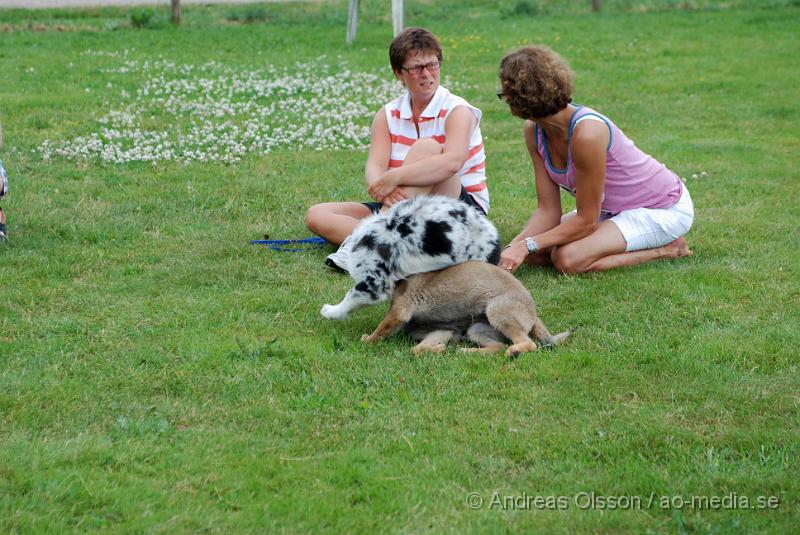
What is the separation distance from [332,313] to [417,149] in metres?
1.32

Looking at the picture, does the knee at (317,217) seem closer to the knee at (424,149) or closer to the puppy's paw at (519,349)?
the knee at (424,149)

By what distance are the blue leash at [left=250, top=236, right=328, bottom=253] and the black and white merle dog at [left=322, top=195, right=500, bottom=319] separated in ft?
5.44

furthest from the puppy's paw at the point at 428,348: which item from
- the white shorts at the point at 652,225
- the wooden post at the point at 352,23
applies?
the wooden post at the point at 352,23

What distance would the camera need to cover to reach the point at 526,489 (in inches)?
139

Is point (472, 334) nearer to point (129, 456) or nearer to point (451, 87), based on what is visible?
point (129, 456)

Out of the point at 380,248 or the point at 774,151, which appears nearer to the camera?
the point at 380,248

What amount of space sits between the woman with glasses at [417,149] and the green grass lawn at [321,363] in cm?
33

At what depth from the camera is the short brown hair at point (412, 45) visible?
19.4 ft

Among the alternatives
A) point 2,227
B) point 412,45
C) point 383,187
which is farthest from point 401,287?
point 2,227

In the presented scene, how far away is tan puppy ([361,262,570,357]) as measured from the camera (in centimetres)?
478

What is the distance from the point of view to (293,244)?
6734 millimetres

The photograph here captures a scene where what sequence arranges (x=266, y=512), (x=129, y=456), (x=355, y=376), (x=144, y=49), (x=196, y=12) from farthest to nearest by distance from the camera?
(x=196, y=12)
(x=144, y=49)
(x=355, y=376)
(x=129, y=456)
(x=266, y=512)

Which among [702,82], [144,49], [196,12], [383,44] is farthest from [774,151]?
[196,12]

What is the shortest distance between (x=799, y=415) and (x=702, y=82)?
956 centimetres
